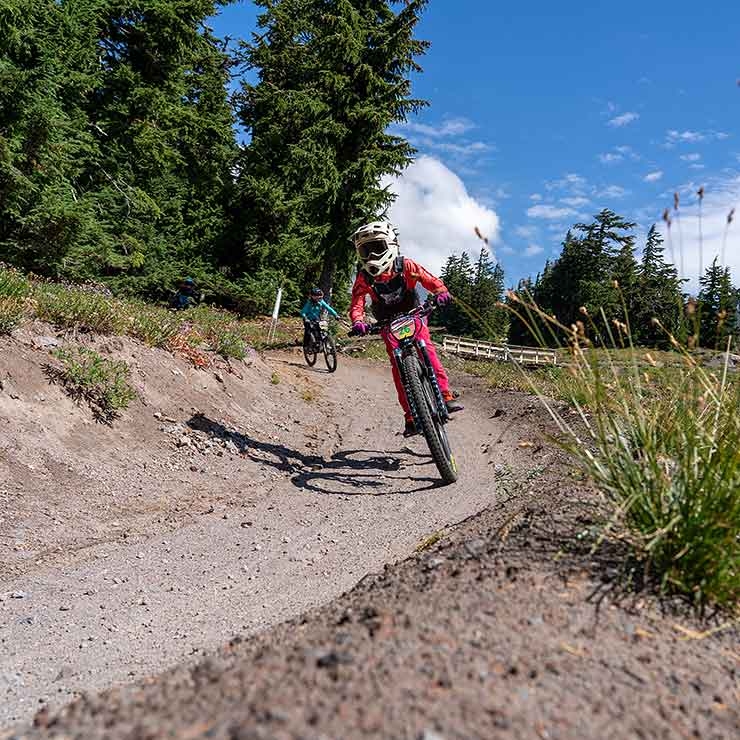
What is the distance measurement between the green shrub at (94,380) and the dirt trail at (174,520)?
0.71 feet

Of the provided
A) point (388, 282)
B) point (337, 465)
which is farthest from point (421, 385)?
point (337, 465)

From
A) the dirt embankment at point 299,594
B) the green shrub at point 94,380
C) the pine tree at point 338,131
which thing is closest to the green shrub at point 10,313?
the dirt embankment at point 299,594

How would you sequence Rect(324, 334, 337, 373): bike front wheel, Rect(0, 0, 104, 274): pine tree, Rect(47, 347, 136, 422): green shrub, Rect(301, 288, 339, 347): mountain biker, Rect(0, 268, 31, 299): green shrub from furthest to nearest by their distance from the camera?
Rect(324, 334, 337, 373): bike front wheel → Rect(301, 288, 339, 347): mountain biker → Rect(0, 0, 104, 274): pine tree → Rect(0, 268, 31, 299): green shrub → Rect(47, 347, 136, 422): green shrub

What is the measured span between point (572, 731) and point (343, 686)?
1.78ft

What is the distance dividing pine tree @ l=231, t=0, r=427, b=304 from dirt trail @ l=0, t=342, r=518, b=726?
1585 centimetres

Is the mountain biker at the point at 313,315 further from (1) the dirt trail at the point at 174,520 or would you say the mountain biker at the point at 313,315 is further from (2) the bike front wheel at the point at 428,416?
(2) the bike front wheel at the point at 428,416

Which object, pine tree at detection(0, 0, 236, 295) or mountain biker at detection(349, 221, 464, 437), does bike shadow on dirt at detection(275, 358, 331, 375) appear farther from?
mountain biker at detection(349, 221, 464, 437)

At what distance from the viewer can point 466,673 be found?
1.46m

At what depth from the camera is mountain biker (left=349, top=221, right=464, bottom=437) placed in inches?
261

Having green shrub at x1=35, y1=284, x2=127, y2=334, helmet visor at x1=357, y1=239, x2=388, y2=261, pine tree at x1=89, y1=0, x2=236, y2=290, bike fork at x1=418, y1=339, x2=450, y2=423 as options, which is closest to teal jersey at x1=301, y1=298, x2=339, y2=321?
pine tree at x1=89, y1=0, x2=236, y2=290

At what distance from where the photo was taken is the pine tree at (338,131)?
22.3 m

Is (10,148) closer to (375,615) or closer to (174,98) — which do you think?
(174,98)

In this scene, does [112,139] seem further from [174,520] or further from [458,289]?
[458,289]

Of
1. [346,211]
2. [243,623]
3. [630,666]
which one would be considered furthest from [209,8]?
[630,666]
